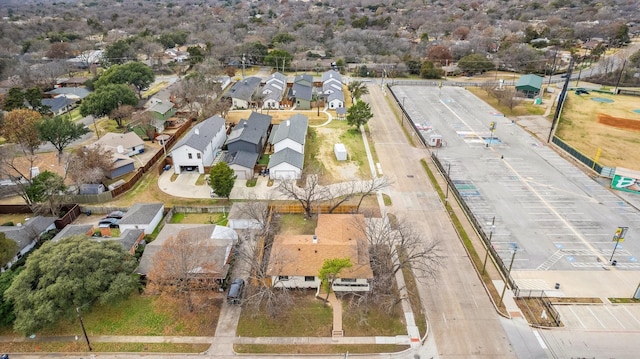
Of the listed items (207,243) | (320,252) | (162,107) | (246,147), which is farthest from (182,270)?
(162,107)

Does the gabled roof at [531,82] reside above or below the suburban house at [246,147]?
above

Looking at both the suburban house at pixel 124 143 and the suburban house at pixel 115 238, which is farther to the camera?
the suburban house at pixel 124 143

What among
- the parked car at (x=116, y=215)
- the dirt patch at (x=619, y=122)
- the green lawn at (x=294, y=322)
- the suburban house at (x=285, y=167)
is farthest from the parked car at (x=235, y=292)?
the dirt patch at (x=619, y=122)

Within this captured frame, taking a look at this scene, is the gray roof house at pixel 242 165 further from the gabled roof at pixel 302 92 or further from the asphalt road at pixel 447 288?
the gabled roof at pixel 302 92

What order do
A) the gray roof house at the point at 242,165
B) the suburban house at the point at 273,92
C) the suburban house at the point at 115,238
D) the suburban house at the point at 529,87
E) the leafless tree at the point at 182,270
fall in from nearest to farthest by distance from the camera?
the leafless tree at the point at 182,270 < the suburban house at the point at 115,238 < the gray roof house at the point at 242,165 < the suburban house at the point at 273,92 < the suburban house at the point at 529,87

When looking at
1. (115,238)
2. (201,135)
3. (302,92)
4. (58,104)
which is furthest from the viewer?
(302,92)

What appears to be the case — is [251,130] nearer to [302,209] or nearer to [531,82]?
[302,209]

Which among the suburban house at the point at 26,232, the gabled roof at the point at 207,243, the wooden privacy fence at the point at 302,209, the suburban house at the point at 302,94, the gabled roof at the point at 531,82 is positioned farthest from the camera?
the gabled roof at the point at 531,82
